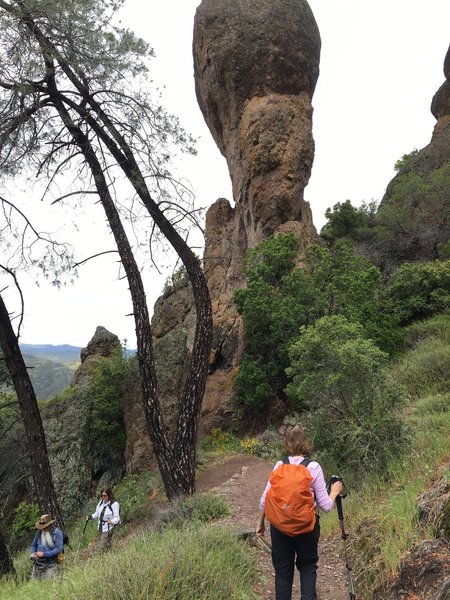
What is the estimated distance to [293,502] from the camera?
3.44 m

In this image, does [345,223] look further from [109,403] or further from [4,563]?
[4,563]

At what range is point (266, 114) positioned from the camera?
69.7ft

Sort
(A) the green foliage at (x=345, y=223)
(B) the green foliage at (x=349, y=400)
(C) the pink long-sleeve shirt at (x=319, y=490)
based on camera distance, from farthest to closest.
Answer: (A) the green foliage at (x=345, y=223) < (B) the green foliage at (x=349, y=400) < (C) the pink long-sleeve shirt at (x=319, y=490)

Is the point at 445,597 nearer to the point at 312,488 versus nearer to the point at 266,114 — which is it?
the point at 312,488

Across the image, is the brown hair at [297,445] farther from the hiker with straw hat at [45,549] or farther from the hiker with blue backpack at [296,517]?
the hiker with straw hat at [45,549]

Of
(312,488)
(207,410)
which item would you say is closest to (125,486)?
(207,410)

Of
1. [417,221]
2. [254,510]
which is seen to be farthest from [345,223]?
[254,510]

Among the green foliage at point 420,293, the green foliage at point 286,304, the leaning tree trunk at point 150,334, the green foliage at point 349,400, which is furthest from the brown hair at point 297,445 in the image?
the green foliage at point 420,293

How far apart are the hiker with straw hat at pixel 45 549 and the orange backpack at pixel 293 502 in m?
3.76

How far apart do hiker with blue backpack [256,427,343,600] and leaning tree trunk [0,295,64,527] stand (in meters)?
4.86

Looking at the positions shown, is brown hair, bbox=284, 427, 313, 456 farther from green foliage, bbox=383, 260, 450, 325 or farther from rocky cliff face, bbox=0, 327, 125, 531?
green foliage, bbox=383, 260, 450, 325

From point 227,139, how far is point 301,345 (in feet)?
58.6

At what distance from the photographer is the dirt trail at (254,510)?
4.54 metres

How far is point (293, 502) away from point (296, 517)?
11 cm
